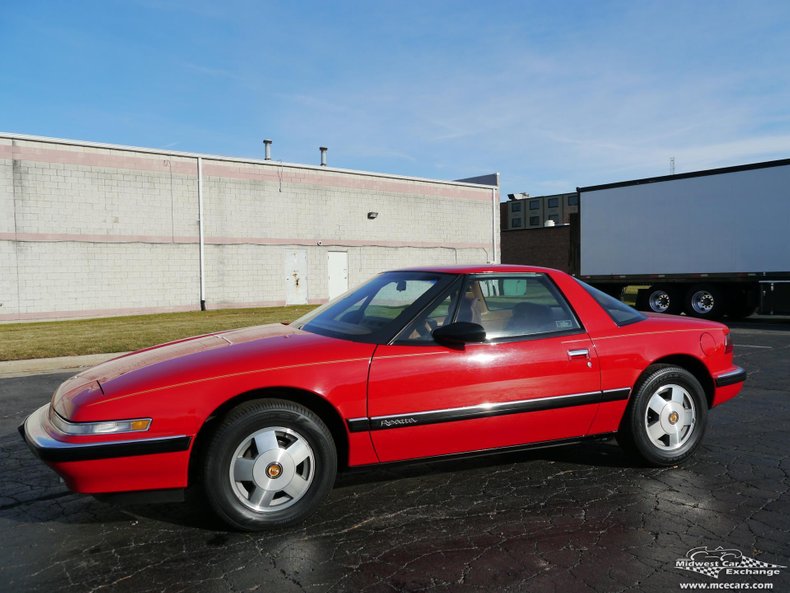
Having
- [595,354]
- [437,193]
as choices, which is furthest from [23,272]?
[595,354]

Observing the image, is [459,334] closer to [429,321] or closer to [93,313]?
[429,321]

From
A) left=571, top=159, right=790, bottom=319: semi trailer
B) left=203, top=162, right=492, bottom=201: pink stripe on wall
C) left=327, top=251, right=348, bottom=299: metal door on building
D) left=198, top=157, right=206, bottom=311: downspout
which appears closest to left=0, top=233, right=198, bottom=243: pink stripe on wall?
left=198, top=157, right=206, bottom=311: downspout

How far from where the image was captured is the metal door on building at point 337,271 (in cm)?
2745

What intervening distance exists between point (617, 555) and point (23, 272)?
21338 mm

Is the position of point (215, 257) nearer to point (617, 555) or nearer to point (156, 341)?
point (156, 341)

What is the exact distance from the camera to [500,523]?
350cm

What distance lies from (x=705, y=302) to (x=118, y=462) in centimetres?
1787

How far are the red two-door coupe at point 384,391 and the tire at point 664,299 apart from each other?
1484 cm

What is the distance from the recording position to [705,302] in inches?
707

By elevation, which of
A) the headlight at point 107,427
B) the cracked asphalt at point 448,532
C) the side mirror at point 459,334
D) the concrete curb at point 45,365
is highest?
the side mirror at point 459,334

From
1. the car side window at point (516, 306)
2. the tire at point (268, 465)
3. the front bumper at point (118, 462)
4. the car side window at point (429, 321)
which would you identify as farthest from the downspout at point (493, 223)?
the front bumper at point (118, 462)

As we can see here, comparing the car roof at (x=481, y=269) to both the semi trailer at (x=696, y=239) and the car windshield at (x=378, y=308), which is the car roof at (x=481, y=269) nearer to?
the car windshield at (x=378, y=308)

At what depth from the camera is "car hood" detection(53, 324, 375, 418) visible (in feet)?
10.9

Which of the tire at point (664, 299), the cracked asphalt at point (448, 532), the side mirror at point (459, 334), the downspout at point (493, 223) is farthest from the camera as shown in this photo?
the downspout at point (493, 223)
